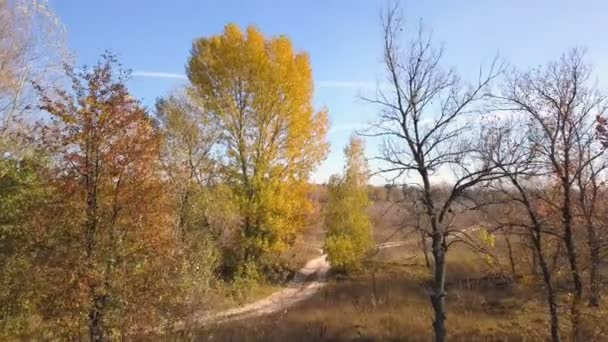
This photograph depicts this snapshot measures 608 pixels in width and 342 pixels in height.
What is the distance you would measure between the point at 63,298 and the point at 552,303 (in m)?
12.7

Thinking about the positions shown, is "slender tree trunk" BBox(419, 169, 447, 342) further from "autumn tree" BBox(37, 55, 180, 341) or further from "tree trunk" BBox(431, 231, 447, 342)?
"autumn tree" BBox(37, 55, 180, 341)

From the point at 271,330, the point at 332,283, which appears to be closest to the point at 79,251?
the point at 271,330

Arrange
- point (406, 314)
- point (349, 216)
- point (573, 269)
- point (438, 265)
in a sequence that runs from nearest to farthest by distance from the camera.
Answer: point (438, 265) < point (573, 269) < point (406, 314) < point (349, 216)

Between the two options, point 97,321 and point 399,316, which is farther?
point 399,316

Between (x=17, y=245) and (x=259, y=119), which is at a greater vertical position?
(x=259, y=119)

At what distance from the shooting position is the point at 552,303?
14.2 metres

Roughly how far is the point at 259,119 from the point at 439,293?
15422mm

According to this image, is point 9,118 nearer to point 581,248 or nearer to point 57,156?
point 57,156

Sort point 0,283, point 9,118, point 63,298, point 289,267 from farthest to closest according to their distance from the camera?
1. point 289,267
2. point 9,118
3. point 0,283
4. point 63,298

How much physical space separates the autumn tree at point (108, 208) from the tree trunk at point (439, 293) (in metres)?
6.37

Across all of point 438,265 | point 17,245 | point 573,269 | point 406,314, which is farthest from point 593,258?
point 17,245

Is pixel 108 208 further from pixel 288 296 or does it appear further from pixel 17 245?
pixel 288 296

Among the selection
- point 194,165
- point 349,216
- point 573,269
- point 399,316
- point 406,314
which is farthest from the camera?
point 349,216

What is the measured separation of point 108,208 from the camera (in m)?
9.73
